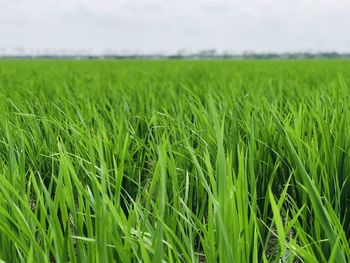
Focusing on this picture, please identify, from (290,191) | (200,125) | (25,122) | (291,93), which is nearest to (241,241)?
(290,191)

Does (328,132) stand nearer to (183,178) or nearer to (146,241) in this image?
(183,178)

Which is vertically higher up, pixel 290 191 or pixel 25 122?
pixel 25 122

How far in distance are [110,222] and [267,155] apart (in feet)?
2.67

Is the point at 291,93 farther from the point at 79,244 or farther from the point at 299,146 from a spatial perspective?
the point at 79,244

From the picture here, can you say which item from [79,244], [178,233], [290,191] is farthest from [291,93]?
[79,244]

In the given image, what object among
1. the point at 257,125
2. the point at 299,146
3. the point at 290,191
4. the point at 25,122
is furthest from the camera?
the point at 25,122

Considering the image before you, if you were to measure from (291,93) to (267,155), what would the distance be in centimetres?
155

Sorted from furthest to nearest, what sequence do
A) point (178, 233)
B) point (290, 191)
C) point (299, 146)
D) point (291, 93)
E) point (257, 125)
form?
1. point (291, 93)
2. point (257, 125)
3. point (290, 191)
4. point (299, 146)
5. point (178, 233)

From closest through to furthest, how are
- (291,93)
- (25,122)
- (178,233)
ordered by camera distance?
(178,233)
(25,122)
(291,93)

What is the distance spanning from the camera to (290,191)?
138 cm

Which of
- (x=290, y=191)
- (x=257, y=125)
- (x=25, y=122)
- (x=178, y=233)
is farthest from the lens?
(x=25, y=122)

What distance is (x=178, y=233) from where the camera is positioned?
3.13 feet

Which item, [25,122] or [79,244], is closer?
[79,244]

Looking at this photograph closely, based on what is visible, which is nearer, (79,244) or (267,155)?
(79,244)
